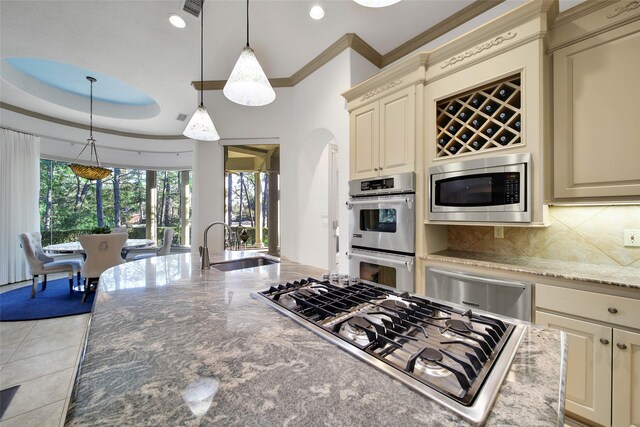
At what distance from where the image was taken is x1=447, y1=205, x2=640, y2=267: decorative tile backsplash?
5.20 ft

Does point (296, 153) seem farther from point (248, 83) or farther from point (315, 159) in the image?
point (248, 83)

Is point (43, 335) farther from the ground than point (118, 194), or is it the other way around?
point (118, 194)

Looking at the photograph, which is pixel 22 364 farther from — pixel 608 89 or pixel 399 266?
pixel 608 89

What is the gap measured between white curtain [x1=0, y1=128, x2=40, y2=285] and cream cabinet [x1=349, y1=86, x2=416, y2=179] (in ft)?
19.4

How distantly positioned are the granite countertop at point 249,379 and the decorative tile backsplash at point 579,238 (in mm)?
1469

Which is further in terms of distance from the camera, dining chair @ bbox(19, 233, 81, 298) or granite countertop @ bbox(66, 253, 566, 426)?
dining chair @ bbox(19, 233, 81, 298)

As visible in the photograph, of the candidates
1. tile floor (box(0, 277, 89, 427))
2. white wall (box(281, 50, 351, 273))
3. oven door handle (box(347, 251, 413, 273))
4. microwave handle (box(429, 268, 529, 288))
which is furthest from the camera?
white wall (box(281, 50, 351, 273))

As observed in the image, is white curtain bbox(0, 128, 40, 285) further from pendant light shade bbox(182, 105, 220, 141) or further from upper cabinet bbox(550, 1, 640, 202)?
upper cabinet bbox(550, 1, 640, 202)

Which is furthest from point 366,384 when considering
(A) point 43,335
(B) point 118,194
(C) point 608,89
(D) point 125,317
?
(B) point 118,194

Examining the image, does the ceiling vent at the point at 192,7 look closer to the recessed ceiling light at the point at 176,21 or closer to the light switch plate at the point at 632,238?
the recessed ceiling light at the point at 176,21

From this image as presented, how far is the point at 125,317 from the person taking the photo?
33.7 inches

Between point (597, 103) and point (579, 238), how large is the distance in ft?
2.79

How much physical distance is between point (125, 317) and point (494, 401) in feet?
3.41

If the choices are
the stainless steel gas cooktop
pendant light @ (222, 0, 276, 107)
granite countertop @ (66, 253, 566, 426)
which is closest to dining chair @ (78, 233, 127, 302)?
pendant light @ (222, 0, 276, 107)
